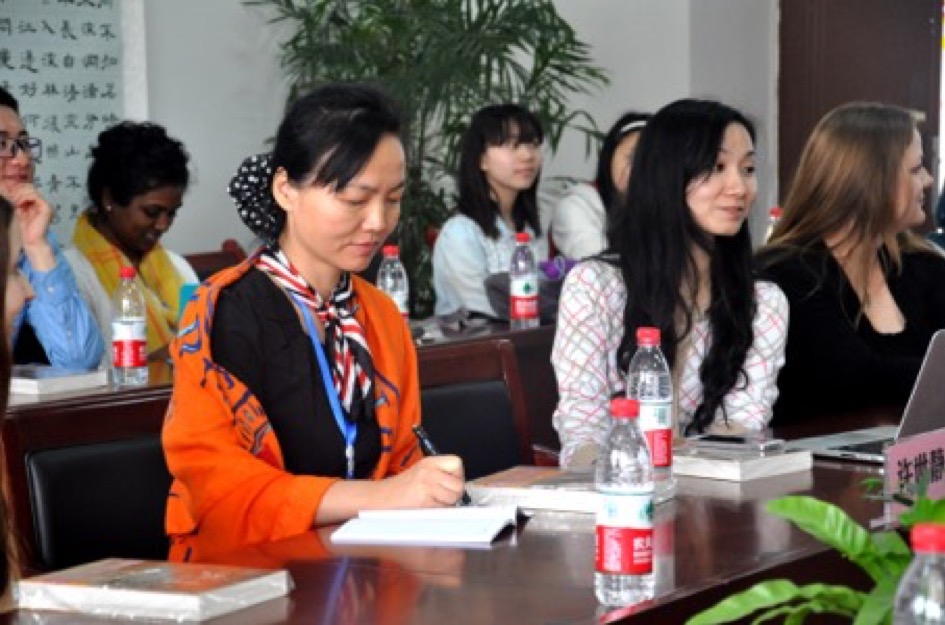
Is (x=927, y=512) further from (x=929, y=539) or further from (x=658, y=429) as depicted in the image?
(x=658, y=429)

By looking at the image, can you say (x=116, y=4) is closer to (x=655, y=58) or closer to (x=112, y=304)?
(x=112, y=304)

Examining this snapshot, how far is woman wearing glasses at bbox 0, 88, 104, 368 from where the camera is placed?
142 inches

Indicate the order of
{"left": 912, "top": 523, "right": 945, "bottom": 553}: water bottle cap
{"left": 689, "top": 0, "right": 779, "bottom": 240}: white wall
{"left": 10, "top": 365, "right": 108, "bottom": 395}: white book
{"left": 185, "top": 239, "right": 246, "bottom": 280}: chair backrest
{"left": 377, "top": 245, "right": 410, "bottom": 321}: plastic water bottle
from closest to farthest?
1. {"left": 912, "top": 523, "right": 945, "bottom": 553}: water bottle cap
2. {"left": 10, "top": 365, "right": 108, "bottom": 395}: white book
3. {"left": 377, "top": 245, "right": 410, "bottom": 321}: plastic water bottle
4. {"left": 185, "top": 239, "right": 246, "bottom": 280}: chair backrest
5. {"left": 689, "top": 0, "right": 779, "bottom": 240}: white wall

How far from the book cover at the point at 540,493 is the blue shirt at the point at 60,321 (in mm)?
1478

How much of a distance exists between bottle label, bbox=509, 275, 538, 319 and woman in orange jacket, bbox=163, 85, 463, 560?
182 cm

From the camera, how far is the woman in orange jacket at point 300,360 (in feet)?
7.73

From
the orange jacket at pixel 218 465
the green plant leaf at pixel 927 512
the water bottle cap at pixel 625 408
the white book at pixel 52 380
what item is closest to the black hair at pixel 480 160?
the white book at pixel 52 380

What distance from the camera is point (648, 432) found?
7.70ft

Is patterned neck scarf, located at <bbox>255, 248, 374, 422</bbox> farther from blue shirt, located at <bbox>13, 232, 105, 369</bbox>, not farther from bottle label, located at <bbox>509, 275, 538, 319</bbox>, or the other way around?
bottle label, located at <bbox>509, 275, 538, 319</bbox>

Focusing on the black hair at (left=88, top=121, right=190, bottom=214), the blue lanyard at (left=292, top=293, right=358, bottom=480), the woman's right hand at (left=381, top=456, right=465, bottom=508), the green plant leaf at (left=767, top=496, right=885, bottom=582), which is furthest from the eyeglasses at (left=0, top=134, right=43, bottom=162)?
the green plant leaf at (left=767, top=496, right=885, bottom=582)

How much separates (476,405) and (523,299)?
4.94ft

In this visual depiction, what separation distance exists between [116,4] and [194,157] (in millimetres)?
556

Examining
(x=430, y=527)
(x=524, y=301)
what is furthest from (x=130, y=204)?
(x=430, y=527)

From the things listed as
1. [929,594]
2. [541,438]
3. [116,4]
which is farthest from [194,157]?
[929,594]
